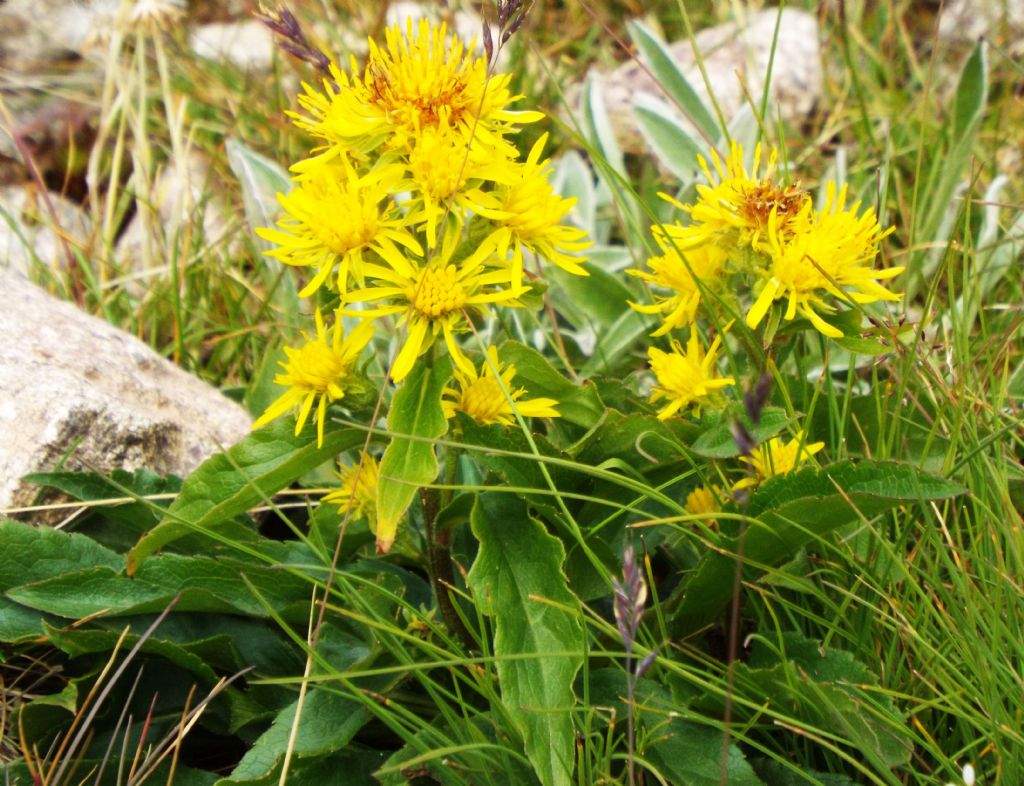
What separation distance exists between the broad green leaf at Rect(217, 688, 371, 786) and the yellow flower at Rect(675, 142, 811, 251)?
2.99ft

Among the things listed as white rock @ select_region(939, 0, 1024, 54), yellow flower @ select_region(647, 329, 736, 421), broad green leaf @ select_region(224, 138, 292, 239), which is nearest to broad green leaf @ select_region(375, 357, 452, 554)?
yellow flower @ select_region(647, 329, 736, 421)

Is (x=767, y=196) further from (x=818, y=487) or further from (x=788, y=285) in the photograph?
(x=818, y=487)

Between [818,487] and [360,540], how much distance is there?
0.80 meters

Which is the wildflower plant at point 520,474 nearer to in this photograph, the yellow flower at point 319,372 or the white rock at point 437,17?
the yellow flower at point 319,372

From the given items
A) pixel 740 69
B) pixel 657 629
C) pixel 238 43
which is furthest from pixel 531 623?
pixel 238 43

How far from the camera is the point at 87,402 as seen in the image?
1.98 m

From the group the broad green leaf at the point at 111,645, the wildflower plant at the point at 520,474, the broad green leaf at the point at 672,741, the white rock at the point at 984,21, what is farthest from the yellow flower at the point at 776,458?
the white rock at the point at 984,21

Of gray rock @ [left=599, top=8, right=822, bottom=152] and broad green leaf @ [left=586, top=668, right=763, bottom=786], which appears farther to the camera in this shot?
gray rock @ [left=599, top=8, right=822, bottom=152]

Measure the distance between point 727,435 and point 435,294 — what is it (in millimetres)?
491

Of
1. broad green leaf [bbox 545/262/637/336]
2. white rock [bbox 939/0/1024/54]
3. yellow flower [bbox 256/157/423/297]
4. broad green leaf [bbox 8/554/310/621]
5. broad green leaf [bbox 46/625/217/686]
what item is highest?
white rock [bbox 939/0/1024/54]

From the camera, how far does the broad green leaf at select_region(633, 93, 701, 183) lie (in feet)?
9.37

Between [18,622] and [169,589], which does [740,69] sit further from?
[18,622]

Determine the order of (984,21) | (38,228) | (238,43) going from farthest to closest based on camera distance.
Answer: (238,43) → (984,21) → (38,228)

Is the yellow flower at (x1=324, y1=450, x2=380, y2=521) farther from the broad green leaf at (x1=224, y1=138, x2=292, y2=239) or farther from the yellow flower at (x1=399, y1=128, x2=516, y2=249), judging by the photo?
the broad green leaf at (x1=224, y1=138, x2=292, y2=239)
